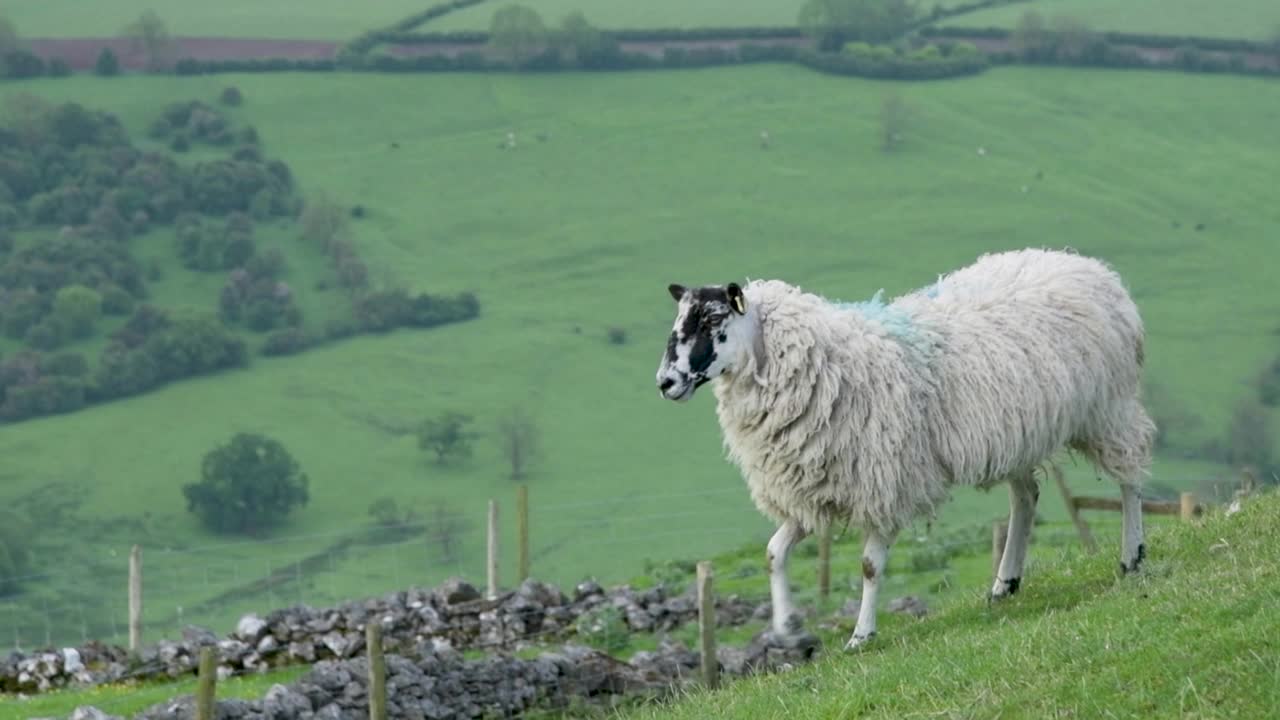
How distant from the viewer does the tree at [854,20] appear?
440 ft

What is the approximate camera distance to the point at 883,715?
37.0 feet

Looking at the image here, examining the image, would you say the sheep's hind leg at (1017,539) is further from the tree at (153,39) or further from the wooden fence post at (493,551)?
the tree at (153,39)

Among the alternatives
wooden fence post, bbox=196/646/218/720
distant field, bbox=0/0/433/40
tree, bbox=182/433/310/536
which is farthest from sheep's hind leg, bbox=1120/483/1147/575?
distant field, bbox=0/0/433/40

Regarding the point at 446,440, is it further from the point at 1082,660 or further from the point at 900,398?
the point at 1082,660

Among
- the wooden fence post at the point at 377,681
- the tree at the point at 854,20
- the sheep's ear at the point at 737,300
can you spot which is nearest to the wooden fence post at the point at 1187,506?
the sheep's ear at the point at 737,300

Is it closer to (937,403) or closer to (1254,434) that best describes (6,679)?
(937,403)

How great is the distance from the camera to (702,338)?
48.9ft

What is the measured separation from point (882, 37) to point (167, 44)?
49.5m

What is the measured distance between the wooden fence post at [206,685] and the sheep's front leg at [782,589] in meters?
4.26

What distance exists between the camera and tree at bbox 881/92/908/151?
124 meters

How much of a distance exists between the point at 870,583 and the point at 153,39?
12825 cm

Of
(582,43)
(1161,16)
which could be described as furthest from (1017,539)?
(1161,16)

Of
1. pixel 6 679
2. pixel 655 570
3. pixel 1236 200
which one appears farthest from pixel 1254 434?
pixel 6 679

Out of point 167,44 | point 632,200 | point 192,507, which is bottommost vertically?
point 192,507
